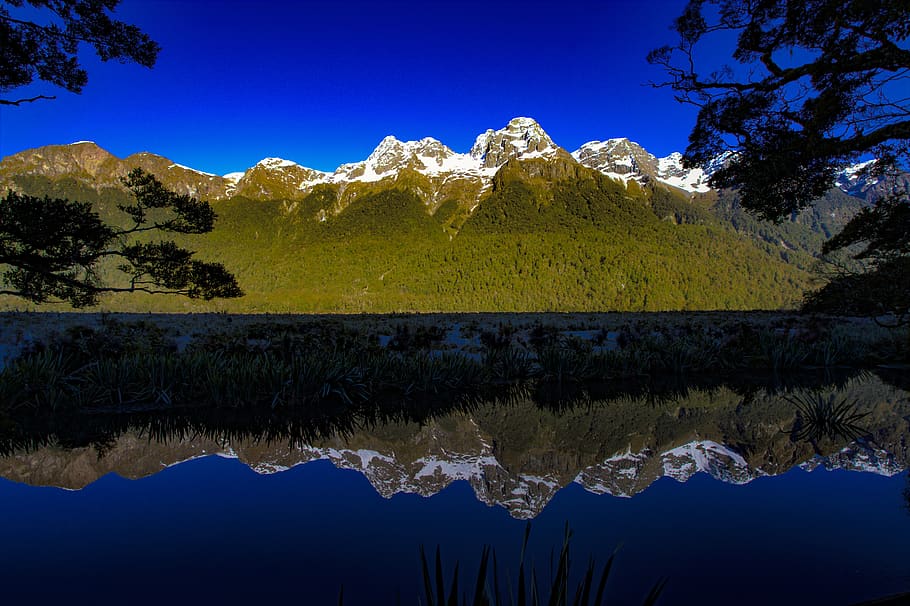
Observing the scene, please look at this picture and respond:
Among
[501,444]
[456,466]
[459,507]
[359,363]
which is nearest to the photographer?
[459,507]

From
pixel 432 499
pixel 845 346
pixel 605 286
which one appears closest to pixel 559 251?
pixel 605 286

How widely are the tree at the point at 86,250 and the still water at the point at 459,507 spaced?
5435 mm

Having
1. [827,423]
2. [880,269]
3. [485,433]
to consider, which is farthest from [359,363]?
[880,269]

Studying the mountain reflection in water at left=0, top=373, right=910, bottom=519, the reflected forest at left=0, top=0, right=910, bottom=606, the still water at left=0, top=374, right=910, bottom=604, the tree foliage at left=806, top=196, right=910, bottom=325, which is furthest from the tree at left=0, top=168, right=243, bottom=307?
the tree foliage at left=806, top=196, right=910, bottom=325

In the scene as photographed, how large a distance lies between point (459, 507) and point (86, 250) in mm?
11681

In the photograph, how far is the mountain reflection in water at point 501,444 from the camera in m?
4.84

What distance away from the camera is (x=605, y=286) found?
532ft

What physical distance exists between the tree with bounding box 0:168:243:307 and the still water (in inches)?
214

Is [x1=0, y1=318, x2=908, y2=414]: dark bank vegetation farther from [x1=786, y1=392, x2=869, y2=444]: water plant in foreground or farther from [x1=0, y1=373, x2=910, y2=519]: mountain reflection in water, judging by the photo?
[x1=786, y1=392, x2=869, y2=444]: water plant in foreground

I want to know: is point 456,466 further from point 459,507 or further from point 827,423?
point 827,423

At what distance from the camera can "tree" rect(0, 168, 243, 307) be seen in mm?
9492

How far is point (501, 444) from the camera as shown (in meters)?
5.97

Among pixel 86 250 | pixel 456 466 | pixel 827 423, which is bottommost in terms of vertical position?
pixel 456 466

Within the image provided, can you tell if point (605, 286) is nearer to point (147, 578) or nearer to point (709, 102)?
point (709, 102)
